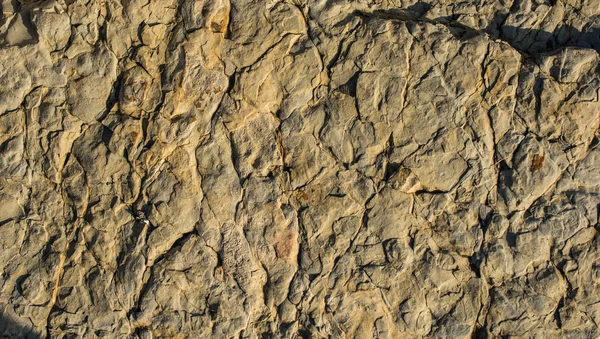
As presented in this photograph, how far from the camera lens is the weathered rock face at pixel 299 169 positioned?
110 inches

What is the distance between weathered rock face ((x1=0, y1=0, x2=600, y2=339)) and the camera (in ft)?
9.20

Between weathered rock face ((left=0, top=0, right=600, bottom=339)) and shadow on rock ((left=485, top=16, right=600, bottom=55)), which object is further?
shadow on rock ((left=485, top=16, right=600, bottom=55))

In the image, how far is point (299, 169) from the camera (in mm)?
2898

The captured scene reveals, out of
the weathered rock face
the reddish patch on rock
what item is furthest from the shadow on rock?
the reddish patch on rock

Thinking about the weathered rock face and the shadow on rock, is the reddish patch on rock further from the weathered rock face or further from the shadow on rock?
the shadow on rock

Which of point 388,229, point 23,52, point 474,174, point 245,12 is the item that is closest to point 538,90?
point 474,174

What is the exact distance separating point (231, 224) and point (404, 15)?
4.44 feet

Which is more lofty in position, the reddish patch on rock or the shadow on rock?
the shadow on rock

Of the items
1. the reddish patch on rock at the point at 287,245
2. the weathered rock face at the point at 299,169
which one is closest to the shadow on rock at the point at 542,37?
the weathered rock face at the point at 299,169

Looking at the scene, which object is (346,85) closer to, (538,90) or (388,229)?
(388,229)

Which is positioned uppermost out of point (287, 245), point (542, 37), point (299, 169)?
point (542, 37)

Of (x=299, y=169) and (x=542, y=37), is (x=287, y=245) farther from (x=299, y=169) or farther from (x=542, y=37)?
(x=542, y=37)

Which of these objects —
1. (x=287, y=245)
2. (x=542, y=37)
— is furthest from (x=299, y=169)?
(x=542, y=37)

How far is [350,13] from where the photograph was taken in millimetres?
2959
